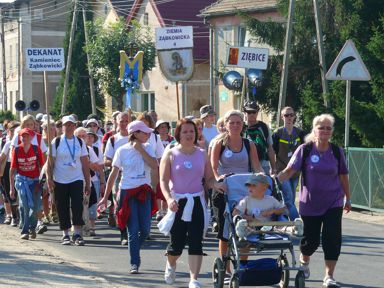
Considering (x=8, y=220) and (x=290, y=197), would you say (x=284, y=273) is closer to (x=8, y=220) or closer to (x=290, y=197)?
(x=290, y=197)

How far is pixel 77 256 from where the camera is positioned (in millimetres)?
13609

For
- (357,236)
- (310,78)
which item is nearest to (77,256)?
(357,236)

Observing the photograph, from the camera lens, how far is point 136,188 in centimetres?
1205

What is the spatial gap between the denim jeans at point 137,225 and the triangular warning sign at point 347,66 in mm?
7085

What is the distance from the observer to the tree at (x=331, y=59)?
69.8 ft

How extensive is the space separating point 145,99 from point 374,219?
4222 centimetres

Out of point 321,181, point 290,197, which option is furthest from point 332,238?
point 290,197

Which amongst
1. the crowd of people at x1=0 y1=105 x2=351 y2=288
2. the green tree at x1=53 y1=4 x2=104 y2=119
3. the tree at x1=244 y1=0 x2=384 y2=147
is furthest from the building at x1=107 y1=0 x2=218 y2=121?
the crowd of people at x1=0 y1=105 x2=351 y2=288

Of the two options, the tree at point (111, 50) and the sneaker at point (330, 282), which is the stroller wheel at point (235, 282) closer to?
the sneaker at point (330, 282)

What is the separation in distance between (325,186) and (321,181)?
0.21 ft

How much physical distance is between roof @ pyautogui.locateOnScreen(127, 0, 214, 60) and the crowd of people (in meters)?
41.3

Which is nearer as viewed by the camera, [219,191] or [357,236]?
[219,191]

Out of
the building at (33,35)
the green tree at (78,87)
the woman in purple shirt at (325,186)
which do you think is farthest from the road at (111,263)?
the building at (33,35)

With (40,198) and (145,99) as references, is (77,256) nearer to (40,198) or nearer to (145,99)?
(40,198)
